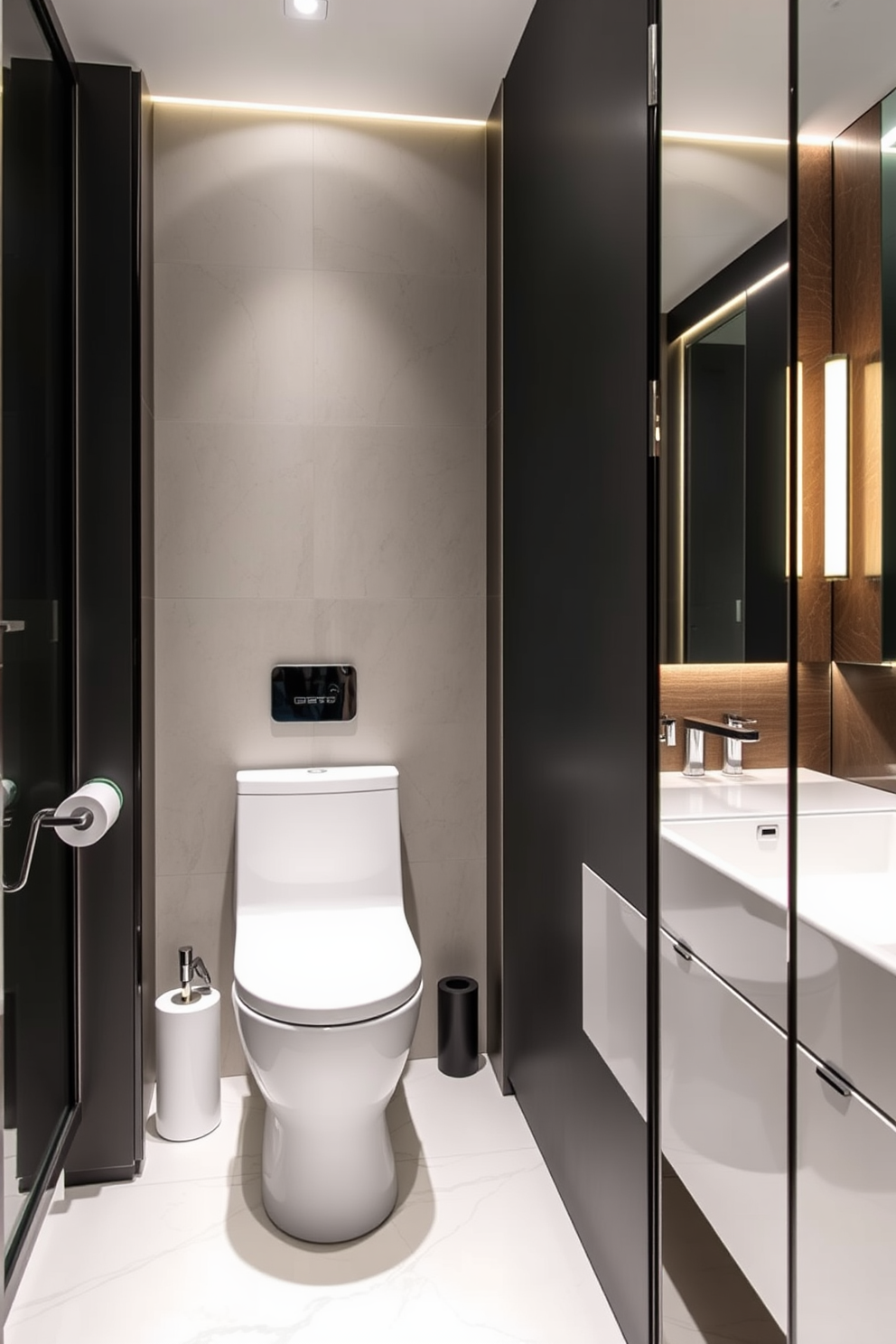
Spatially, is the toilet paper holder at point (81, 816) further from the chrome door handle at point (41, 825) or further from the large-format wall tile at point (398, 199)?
the large-format wall tile at point (398, 199)

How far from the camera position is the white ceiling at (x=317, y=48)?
1.87 meters

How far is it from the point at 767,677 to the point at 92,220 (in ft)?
5.76

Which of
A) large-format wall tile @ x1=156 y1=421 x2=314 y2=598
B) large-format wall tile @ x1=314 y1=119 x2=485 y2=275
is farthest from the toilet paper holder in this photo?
large-format wall tile @ x1=314 y1=119 x2=485 y2=275

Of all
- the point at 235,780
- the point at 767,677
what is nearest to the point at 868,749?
the point at 767,677

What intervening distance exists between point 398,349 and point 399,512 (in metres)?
0.42

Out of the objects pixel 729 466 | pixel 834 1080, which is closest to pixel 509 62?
pixel 729 466

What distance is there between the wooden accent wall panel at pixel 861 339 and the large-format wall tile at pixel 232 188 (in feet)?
5.69

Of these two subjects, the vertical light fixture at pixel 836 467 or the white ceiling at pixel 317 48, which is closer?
the vertical light fixture at pixel 836 467

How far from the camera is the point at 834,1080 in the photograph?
2.90 ft

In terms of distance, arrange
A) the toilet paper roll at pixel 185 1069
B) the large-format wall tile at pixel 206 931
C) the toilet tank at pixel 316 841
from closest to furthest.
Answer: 1. the toilet paper roll at pixel 185 1069
2. the toilet tank at pixel 316 841
3. the large-format wall tile at pixel 206 931

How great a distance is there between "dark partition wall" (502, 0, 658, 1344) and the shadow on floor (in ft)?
0.95

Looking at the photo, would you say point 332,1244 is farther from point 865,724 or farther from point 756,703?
point 865,724

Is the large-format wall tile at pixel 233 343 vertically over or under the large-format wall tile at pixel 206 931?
over

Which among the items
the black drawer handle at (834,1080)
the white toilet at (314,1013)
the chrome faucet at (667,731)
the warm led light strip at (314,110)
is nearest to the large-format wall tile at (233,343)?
the warm led light strip at (314,110)
